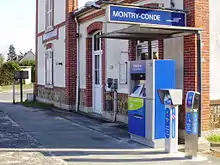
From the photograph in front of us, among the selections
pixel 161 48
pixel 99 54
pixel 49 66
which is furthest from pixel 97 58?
pixel 49 66

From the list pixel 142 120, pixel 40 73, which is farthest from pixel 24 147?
pixel 40 73

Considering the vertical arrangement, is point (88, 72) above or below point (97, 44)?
below

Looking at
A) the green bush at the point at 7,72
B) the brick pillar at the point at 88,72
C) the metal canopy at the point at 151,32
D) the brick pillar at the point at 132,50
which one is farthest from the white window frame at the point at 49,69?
the green bush at the point at 7,72

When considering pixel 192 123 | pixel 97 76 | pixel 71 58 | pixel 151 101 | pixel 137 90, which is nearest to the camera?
pixel 192 123

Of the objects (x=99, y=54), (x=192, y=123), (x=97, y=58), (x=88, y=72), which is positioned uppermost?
(x=99, y=54)

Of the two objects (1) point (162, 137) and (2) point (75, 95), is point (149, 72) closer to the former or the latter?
(1) point (162, 137)

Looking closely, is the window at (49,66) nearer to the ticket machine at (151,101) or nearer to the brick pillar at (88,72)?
the brick pillar at (88,72)

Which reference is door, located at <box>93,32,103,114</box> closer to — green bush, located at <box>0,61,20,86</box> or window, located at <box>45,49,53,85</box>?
window, located at <box>45,49,53,85</box>

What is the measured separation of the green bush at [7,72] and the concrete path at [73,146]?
3479cm

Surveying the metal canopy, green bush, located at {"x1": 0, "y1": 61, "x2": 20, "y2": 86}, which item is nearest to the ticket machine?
the metal canopy

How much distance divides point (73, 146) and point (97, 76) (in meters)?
6.68

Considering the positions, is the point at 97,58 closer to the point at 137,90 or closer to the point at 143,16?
the point at 137,90

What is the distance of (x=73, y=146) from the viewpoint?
9.75 metres

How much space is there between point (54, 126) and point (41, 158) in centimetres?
475
